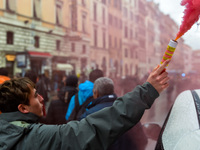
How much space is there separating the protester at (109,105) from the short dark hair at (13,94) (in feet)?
2.50

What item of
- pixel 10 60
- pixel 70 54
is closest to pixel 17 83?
pixel 10 60

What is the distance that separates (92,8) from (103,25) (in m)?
2.39

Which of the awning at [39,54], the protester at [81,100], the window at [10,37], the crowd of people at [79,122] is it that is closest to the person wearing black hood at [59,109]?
the protester at [81,100]

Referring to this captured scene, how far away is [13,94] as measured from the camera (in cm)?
109

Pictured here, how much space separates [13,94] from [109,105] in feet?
2.96

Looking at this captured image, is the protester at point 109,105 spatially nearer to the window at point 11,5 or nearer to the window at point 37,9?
the window at point 11,5

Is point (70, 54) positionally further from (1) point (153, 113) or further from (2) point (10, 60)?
(1) point (153, 113)

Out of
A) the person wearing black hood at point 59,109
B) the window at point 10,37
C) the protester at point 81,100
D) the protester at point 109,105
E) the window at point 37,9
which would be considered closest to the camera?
the protester at point 109,105

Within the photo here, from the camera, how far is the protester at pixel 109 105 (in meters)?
1.76

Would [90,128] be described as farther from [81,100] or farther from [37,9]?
[37,9]

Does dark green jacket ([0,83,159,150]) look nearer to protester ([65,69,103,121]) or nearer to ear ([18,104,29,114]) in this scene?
ear ([18,104,29,114])

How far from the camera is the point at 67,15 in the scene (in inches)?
593

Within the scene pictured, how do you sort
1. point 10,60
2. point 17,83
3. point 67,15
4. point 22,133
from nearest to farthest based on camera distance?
point 22,133 → point 17,83 → point 10,60 → point 67,15

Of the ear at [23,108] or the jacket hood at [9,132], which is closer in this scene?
the jacket hood at [9,132]
